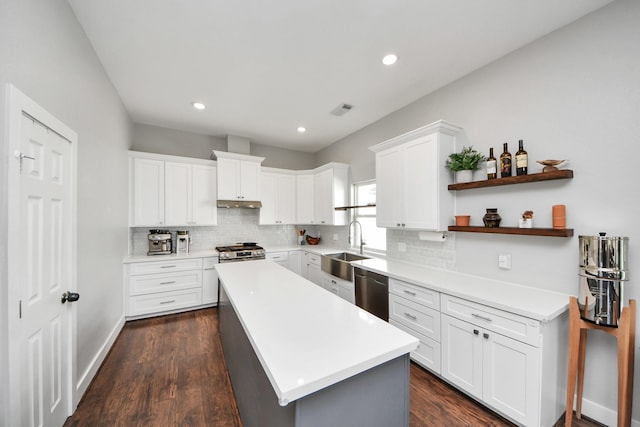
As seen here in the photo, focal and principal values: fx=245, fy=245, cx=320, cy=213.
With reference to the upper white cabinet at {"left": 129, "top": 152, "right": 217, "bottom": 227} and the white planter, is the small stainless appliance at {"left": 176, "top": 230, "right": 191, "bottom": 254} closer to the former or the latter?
the upper white cabinet at {"left": 129, "top": 152, "right": 217, "bottom": 227}

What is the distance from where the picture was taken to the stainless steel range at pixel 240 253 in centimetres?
398

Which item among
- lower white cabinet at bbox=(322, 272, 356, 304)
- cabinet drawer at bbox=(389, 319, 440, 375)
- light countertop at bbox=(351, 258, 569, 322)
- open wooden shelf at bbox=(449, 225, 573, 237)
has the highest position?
open wooden shelf at bbox=(449, 225, 573, 237)

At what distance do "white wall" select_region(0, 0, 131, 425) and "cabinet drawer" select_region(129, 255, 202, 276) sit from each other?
24 centimetres

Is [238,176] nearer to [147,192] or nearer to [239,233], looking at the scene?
[239,233]

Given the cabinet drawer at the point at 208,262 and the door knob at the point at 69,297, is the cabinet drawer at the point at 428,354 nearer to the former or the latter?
the door knob at the point at 69,297

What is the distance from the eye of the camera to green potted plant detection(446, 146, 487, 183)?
8.02 ft

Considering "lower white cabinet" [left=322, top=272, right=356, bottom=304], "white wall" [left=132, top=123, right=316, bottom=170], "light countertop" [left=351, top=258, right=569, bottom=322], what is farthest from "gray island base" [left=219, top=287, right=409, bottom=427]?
"white wall" [left=132, top=123, right=316, bottom=170]

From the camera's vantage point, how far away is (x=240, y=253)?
4105 millimetres

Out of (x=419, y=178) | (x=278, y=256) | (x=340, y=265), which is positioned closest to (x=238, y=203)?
(x=278, y=256)

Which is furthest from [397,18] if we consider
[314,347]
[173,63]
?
[314,347]

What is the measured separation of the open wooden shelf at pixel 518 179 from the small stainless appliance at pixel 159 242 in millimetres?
4141

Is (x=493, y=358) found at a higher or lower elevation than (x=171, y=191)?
lower

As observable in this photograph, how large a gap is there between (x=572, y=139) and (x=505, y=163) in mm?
434

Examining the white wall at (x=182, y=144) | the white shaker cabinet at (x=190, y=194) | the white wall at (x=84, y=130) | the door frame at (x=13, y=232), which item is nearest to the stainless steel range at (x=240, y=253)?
the white shaker cabinet at (x=190, y=194)
